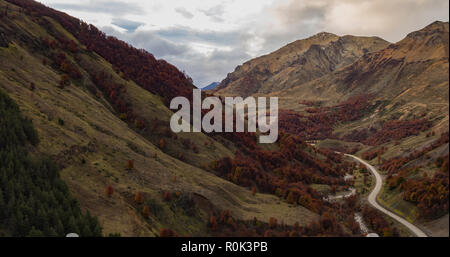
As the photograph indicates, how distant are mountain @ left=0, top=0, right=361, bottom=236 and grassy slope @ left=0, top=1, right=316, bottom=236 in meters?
0.26

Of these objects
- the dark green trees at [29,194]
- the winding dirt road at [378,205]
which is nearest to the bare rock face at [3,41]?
the dark green trees at [29,194]

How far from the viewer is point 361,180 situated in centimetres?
12444

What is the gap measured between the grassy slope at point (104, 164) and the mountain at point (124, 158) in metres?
0.26

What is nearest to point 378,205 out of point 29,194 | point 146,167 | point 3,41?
point 146,167

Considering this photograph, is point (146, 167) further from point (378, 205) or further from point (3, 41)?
point (378, 205)

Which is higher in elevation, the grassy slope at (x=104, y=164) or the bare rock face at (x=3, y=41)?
the bare rock face at (x=3, y=41)

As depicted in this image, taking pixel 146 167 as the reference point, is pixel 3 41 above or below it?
above

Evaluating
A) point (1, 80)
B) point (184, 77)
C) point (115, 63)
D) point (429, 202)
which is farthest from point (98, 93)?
point (429, 202)

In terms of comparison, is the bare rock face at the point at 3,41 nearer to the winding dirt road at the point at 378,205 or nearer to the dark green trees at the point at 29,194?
the dark green trees at the point at 29,194

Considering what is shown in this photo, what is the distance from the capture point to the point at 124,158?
56.1 meters

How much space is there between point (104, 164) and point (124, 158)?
252 inches

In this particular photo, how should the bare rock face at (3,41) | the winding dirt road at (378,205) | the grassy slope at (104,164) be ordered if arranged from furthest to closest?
the bare rock face at (3,41) < the winding dirt road at (378,205) < the grassy slope at (104,164)

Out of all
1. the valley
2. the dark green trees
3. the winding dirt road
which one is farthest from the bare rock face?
the winding dirt road

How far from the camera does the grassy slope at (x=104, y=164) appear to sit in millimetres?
40250
